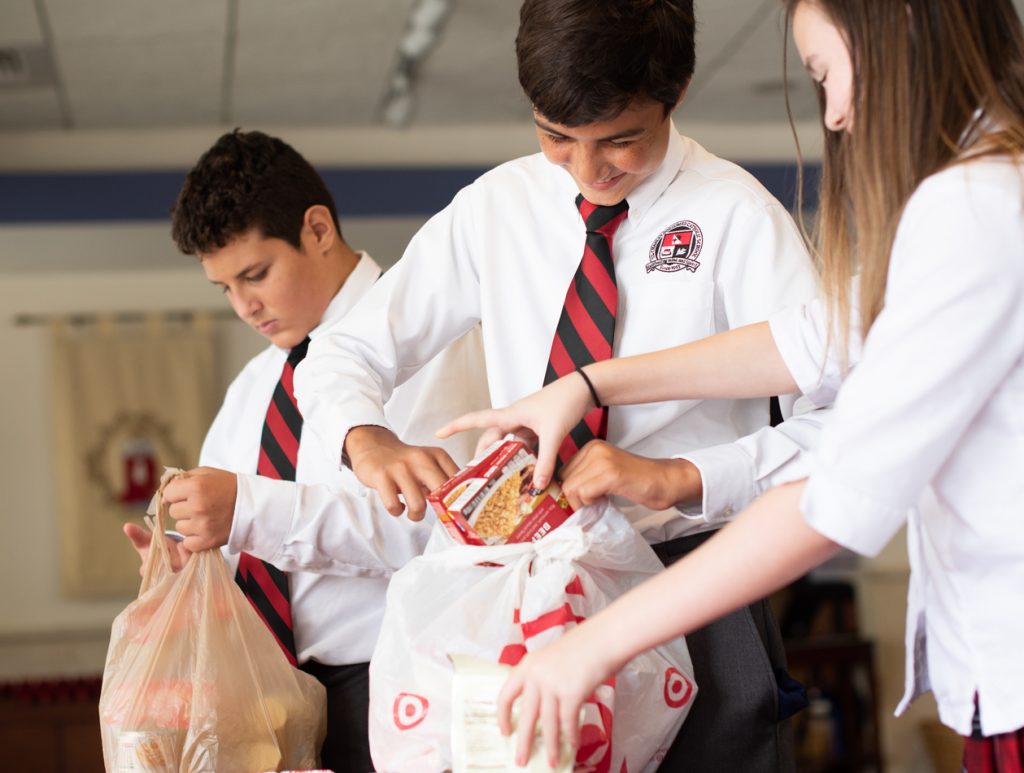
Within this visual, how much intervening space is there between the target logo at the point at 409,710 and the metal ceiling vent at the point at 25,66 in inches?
172

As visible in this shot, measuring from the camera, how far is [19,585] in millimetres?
5977

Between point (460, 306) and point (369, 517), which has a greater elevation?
point (460, 306)

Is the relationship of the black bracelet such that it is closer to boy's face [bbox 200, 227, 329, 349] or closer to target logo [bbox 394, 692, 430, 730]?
target logo [bbox 394, 692, 430, 730]

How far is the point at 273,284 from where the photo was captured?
82.4 inches

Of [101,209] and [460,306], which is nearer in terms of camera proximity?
[460,306]

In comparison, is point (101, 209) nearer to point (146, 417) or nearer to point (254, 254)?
point (146, 417)

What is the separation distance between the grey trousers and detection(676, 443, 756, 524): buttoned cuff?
161mm

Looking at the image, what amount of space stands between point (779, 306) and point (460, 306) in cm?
45

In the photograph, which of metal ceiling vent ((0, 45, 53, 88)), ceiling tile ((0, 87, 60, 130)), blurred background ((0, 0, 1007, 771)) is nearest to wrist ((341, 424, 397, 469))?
blurred background ((0, 0, 1007, 771))

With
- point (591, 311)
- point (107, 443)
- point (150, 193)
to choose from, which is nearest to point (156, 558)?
point (591, 311)

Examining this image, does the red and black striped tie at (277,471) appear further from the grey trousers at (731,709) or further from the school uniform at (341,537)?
the grey trousers at (731,709)

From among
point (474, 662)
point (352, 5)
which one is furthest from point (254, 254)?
point (352, 5)

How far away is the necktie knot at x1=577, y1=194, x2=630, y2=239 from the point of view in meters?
1.58

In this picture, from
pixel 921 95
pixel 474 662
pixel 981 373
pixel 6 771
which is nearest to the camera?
pixel 981 373
